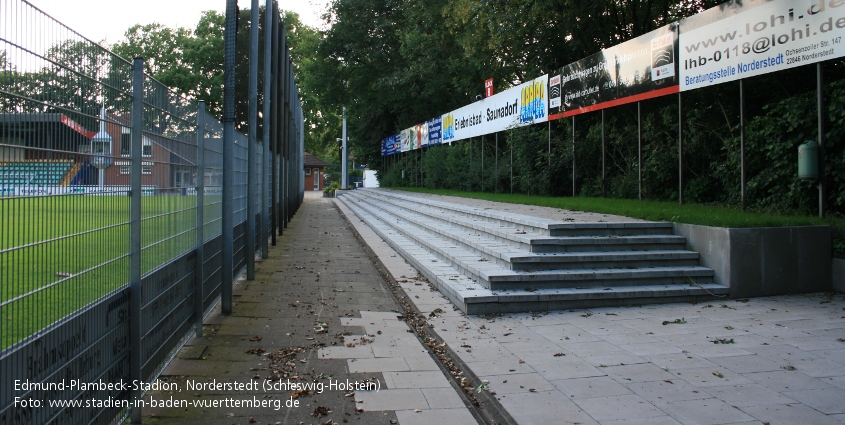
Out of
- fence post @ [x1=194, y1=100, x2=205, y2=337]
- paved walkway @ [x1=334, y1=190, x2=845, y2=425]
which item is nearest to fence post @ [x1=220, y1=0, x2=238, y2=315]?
fence post @ [x1=194, y1=100, x2=205, y2=337]

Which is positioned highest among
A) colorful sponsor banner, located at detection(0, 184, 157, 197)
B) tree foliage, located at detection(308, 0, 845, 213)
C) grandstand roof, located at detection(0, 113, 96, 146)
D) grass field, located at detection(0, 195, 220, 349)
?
tree foliage, located at detection(308, 0, 845, 213)

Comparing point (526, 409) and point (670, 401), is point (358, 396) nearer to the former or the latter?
point (526, 409)

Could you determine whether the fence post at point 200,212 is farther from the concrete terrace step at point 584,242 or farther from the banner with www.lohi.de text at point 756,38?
the banner with www.lohi.de text at point 756,38

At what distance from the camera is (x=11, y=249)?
2.49m

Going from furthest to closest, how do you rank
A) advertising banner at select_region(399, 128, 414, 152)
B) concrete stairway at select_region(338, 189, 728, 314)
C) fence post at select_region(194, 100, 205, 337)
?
advertising banner at select_region(399, 128, 414, 152) < concrete stairway at select_region(338, 189, 728, 314) < fence post at select_region(194, 100, 205, 337)

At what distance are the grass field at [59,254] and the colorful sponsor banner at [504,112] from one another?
1480cm

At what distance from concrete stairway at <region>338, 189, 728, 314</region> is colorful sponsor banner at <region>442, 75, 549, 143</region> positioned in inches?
330

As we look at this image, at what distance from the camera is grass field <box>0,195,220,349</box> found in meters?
2.51

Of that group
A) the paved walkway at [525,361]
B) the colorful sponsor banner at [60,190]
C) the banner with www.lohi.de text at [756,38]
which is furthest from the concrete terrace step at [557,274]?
the colorful sponsor banner at [60,190]

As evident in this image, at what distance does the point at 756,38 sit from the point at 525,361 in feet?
24.0

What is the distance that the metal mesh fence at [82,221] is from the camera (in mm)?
2564

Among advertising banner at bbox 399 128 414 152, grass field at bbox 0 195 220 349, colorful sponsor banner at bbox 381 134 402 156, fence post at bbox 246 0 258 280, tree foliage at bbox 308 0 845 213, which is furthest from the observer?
colorful sponsor banner at bbox 381 134 402 156

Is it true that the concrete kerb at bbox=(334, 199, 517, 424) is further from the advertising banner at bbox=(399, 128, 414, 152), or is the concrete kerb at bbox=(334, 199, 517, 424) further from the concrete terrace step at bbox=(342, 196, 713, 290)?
the advertising banner at bbox=(399, 128, 414, 152)

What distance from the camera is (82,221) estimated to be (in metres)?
3.25
